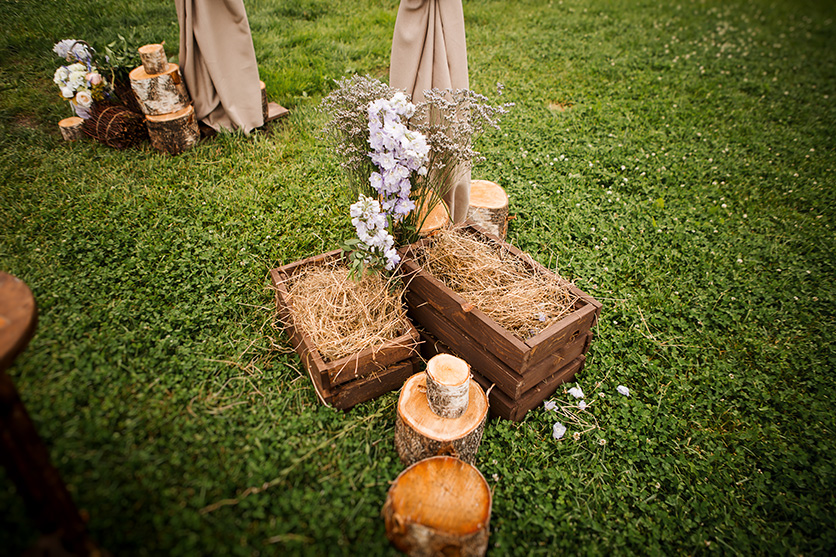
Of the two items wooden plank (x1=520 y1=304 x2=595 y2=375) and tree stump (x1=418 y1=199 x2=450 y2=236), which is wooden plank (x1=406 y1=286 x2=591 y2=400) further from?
tree stump (x1=418 y1=199 x2=450 y2=236)

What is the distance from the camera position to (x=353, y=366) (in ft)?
9.02

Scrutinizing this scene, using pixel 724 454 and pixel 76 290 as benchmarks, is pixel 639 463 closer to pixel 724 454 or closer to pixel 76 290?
pixel 724 454

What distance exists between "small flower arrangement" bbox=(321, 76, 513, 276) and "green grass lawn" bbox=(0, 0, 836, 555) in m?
0.91

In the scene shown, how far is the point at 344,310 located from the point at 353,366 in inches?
16.8

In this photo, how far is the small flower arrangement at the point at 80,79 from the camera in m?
4.59

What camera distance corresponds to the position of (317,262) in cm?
338

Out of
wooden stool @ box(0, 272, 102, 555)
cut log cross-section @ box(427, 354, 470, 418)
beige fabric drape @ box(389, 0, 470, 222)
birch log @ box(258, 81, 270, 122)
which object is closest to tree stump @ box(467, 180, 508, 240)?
beige fabric drape @ box(389, 0, 470, 222)

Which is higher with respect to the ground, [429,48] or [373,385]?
[429,48]

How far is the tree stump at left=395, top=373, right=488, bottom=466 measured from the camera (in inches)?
97.0

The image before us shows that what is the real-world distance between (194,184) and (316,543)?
3661 mm

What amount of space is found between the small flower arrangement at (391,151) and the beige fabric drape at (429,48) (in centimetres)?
22

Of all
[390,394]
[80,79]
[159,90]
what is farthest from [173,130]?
[390,394]

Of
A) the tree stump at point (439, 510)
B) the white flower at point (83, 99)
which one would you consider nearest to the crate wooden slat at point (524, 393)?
the tree stump at point (439, 510)

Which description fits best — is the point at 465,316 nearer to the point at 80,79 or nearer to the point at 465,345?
the point at 465,345
